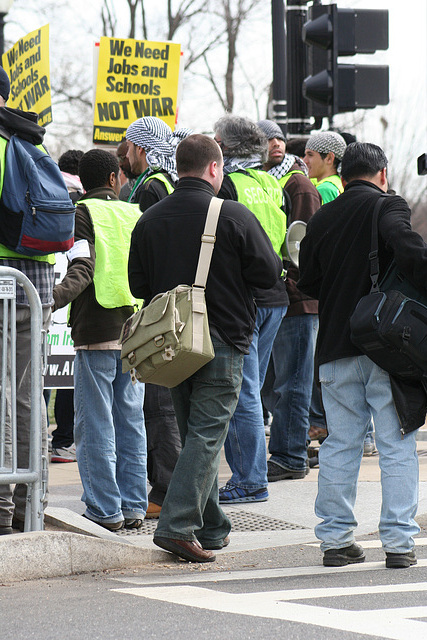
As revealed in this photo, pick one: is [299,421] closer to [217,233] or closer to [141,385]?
[141,385]

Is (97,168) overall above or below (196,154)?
below

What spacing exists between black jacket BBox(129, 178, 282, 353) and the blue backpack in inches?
19.0

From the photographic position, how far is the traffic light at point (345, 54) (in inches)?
339

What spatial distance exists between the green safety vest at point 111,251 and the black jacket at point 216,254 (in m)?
0.67

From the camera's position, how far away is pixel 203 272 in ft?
16.5

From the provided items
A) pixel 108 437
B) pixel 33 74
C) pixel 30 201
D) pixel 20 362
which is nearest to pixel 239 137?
pixel 108 437

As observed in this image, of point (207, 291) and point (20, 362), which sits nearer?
point (20, 362)

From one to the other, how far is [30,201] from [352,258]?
4.80 ft

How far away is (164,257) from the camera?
5.17 meters

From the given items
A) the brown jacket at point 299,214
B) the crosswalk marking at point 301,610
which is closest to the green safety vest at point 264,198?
the brown jacket at point 299,214

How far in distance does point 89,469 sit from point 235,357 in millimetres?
1158

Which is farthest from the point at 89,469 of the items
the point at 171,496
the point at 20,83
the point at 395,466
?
the point at 20,83

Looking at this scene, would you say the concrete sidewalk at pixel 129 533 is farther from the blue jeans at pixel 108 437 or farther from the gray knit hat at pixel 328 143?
the gray knit hat at pixel 328 143

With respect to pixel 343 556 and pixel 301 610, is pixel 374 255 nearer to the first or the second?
pixel 343 556
